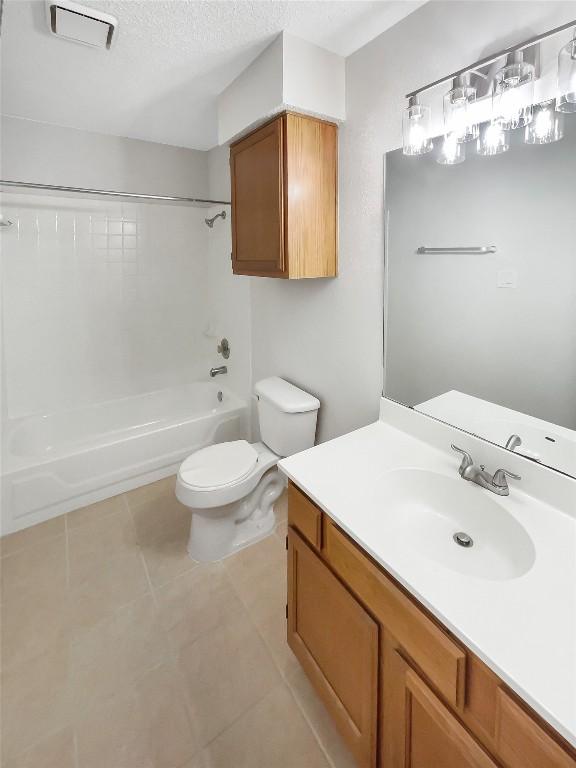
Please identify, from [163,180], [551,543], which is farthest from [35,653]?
[163,180]

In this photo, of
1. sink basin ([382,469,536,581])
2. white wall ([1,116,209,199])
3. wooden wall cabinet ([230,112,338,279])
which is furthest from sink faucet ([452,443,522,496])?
white wall ([1,116,209,199])

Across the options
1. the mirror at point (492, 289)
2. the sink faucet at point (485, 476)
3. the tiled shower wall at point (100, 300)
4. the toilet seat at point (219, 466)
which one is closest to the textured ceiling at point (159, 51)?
the mirror at point (492, 289)

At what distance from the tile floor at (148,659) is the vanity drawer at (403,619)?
2.24ft

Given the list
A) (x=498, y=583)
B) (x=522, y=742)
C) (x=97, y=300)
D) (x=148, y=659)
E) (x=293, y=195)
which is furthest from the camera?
(x=97, y=300)

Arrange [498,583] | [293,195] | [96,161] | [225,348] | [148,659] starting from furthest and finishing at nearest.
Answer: [225,348]
[96,161]
[293,195]
[148,659]
[498,583]

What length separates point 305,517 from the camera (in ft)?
4.03

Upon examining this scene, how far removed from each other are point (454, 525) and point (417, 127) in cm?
132

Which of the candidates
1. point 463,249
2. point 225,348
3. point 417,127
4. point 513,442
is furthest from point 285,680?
point 225,348

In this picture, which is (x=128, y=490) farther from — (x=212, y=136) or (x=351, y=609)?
(x=212, y=136)

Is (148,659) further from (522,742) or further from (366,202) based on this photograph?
(366,202)

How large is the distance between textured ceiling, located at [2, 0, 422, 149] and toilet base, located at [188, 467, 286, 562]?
1988 millimetres

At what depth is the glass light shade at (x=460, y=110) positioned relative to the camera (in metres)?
1.20

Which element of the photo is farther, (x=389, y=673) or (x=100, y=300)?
(x=100, y=300)

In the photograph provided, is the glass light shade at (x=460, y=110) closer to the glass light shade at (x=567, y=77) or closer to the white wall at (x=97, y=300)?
the glass light shade at (x=567, y=77)
